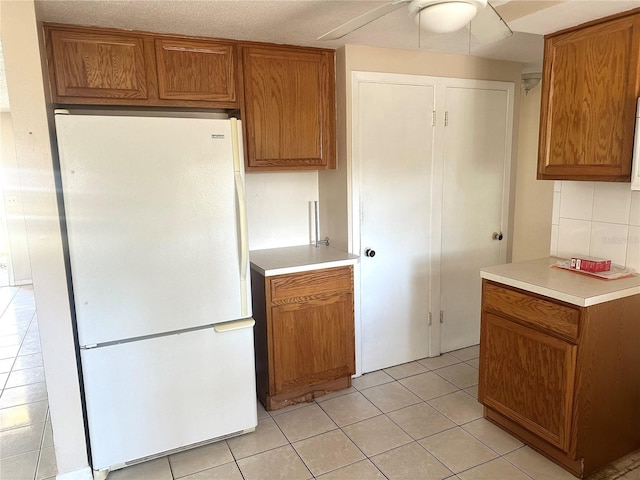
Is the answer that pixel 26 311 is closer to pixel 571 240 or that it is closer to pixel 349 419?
pixel 349 419

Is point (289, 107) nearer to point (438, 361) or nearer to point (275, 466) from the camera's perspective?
point (275, 466)

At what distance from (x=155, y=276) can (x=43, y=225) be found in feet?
1.61

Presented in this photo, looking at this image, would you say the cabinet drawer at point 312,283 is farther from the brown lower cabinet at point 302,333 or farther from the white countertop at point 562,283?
the white countertop at point 562,283

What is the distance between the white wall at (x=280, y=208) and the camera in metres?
2.94

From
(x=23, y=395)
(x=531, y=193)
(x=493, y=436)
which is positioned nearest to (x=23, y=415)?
(x=23, y=395)

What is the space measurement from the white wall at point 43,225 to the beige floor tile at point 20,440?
47cm

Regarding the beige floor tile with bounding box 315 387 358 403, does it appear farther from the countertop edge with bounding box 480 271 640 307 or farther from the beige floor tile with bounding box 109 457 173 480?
the countertop edge with bounding box 480 271 640 307

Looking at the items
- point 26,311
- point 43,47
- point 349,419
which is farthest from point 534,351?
point 26,311

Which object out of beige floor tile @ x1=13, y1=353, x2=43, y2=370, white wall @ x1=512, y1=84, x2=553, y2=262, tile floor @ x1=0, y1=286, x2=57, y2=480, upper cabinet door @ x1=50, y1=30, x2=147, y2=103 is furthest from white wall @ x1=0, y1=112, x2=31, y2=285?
white wall @ x1=512, y1=84, x2=553, y2=262

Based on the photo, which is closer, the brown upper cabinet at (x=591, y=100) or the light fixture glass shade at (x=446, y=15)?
the light fixture glass shade at (x=446, y=15)

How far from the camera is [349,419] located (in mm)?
2508

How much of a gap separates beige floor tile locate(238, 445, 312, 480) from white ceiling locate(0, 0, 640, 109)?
211 centimetres

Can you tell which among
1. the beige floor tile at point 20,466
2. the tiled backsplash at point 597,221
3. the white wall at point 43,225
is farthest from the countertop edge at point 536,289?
the beige floor tile at point 20,466

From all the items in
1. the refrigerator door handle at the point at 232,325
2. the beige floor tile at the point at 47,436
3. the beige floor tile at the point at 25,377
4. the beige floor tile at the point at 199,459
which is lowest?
the beige floor tile at the point at 199,459
